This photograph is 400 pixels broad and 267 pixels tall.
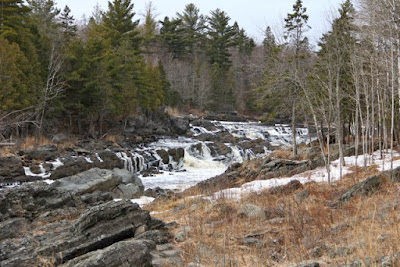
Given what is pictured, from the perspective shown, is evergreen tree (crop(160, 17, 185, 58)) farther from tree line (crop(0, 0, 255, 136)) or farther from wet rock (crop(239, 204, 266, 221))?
wet rock (crop(239, 204, 266, 221))

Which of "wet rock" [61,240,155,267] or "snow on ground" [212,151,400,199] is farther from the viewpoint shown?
"snow on ground" [212,151,400,199]

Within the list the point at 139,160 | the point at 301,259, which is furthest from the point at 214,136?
the point at 301,259

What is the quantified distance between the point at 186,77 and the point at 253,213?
48555 millimetres

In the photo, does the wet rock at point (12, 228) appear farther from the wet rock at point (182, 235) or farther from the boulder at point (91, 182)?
the boulder at point (91, 182)

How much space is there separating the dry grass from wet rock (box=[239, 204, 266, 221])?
0.36 ft

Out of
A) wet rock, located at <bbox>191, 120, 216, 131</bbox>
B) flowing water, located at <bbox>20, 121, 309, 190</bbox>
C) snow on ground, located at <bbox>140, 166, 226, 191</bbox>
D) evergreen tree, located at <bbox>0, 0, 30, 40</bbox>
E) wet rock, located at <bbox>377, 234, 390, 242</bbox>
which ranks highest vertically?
evergreen tree, located at <bbox>0, 0, 30, 40</bbox>

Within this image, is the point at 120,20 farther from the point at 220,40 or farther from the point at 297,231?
the point at 297,231

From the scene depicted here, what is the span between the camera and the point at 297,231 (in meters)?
5.86

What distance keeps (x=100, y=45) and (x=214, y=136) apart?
42.2 ft

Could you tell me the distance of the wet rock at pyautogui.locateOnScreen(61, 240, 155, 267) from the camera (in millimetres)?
4367

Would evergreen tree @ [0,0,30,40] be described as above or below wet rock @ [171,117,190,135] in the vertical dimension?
above

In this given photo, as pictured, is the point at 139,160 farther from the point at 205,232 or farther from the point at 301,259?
the point at 301,259

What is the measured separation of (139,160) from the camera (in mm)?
24000

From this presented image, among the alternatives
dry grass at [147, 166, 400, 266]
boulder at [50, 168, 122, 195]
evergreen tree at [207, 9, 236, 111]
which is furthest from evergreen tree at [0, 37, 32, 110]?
evergreen tree at [207, 9, 236, 111]
